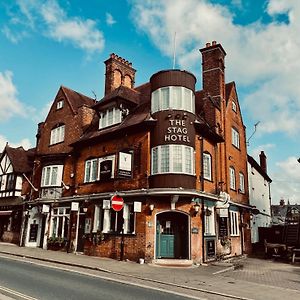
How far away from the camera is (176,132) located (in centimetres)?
1791

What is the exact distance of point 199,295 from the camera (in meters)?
9.80

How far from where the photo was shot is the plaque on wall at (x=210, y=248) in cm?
1825

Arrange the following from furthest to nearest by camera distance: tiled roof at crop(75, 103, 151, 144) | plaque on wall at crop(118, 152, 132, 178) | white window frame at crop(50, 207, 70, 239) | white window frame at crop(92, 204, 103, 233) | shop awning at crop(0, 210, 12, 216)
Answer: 1. shop awning at crop(0, 210, 12, 216)
2. white window frame at crop(50, 207, 70, 239)
3. white window frame at crop(92, 204, 103, 233)
4. tiled roof at crop(75, 103, 151, 144)
5. plaque on wall at crop(118, 152, 132, 178)

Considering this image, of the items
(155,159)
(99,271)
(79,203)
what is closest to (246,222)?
(155,159)

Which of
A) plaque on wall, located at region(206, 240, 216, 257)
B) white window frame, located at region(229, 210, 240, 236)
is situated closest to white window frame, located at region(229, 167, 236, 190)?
white window frame, located at region(229, 210, 240, 236)

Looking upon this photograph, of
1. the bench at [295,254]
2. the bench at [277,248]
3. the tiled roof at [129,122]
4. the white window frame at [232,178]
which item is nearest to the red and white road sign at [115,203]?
the tiled roof at [129,122]

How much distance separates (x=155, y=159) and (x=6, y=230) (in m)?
19.2

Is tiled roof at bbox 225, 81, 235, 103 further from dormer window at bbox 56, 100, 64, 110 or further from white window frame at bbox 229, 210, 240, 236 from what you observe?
dormer window at bbox 56, 100, 64, 110

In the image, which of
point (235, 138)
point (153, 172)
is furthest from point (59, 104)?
point (235, 138)

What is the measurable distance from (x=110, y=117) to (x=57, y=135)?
20.8ft

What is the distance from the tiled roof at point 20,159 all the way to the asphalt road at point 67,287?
58.0 feet

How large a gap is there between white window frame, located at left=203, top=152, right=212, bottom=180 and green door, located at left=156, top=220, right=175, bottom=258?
12.5 feet

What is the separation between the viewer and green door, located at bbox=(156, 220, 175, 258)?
17391 millimetres

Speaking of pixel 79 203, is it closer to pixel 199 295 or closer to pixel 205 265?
pixel 205 265
